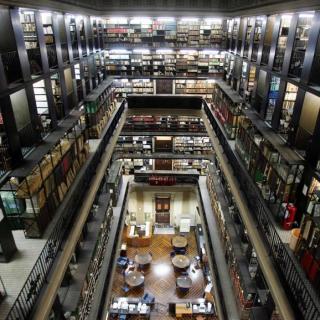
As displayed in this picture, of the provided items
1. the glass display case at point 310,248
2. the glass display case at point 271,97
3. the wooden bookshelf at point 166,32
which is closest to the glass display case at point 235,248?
the glass display case at point 310,248

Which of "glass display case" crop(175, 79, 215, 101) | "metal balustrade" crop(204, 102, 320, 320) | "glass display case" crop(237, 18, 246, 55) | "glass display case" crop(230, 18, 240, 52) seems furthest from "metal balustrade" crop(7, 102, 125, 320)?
"glass display case" crop(230, 18, 240, 52)

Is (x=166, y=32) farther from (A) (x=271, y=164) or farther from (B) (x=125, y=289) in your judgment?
(B) (x=125, y=289)

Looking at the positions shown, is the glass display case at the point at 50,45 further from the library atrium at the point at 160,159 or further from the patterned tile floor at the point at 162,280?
the patterned tile floor at the point at 162,280

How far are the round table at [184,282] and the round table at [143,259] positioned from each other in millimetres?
1517

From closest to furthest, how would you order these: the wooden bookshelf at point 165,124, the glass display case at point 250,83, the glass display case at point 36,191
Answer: the glass display case at point 36,191 < the glass display case at point 250,83 < the wooden bookshelf at point 165,124

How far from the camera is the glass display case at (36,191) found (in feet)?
14.9

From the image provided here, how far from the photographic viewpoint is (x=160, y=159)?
44.5 ft

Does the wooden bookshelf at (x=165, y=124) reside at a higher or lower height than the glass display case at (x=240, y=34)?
lower

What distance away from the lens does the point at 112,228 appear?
9.44 meters

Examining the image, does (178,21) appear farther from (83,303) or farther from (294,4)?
(83,303)

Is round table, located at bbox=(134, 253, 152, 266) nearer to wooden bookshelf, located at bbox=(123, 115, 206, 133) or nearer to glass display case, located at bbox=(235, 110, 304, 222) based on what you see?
wooden bookshelf, located at bbox=(123, 115, 206, 133)

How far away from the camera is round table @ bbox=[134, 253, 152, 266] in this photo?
11245 millimetres

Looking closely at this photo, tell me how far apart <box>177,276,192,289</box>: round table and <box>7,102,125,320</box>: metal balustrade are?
17.9 ft

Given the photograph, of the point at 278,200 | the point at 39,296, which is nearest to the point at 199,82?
the point at 278,200
